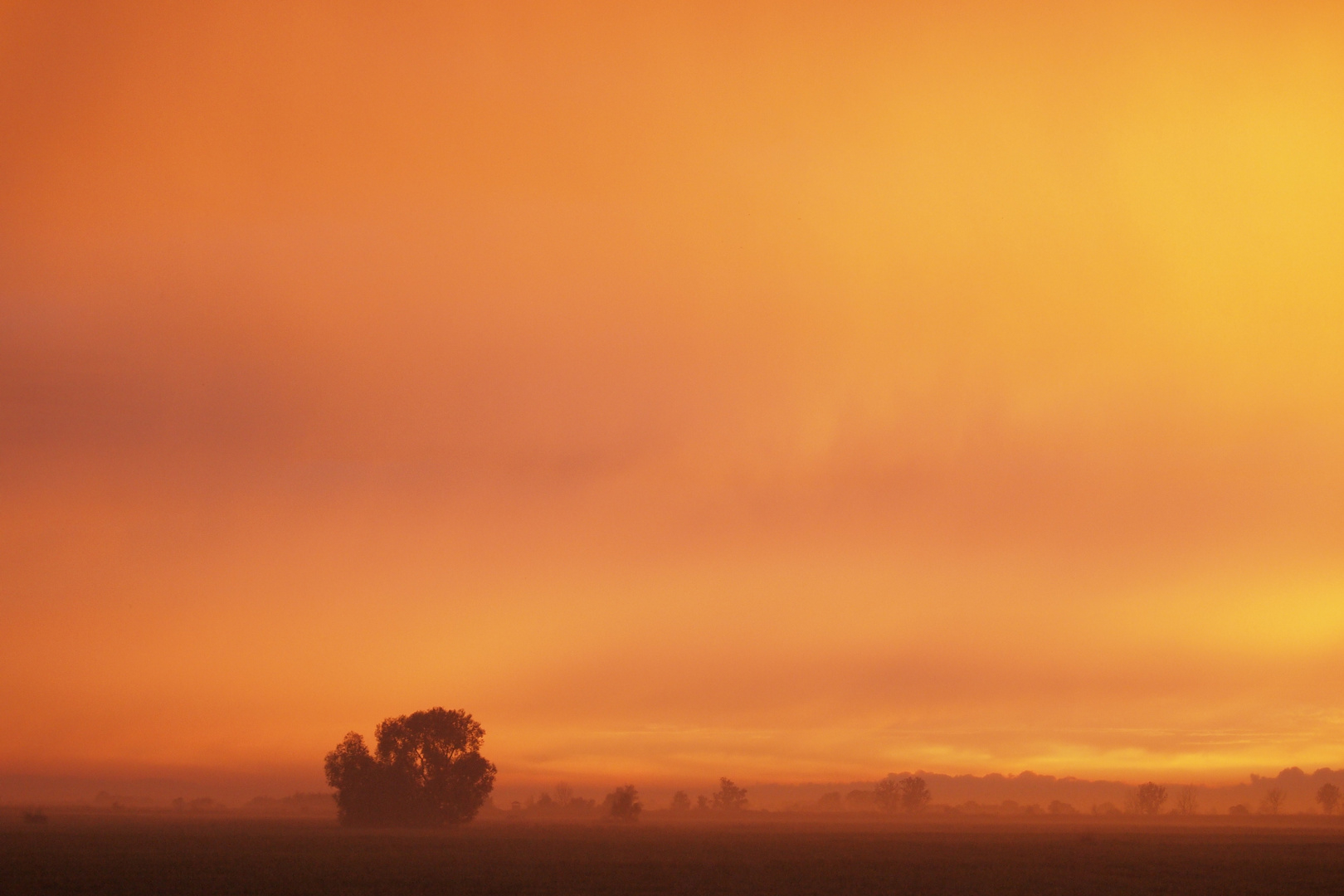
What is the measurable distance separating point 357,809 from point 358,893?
7511 cm

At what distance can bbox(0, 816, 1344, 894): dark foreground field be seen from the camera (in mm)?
35656

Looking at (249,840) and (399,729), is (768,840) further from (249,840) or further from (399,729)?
(399,729)

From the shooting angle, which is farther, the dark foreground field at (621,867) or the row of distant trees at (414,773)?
the row of distant trees at (414,773)

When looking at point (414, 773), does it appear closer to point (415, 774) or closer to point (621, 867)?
point (415, 774)

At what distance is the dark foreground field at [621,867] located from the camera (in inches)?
1404

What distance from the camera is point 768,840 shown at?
3049 inches

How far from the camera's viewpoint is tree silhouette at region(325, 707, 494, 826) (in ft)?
328

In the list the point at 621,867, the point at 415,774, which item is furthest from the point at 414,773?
the point at 621,867

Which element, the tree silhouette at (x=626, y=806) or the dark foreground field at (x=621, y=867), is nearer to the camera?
the dark foreground field at (x=621, y=867)

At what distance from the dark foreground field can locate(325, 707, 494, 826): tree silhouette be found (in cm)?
3173

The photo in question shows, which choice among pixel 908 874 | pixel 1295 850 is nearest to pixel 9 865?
pixel 908 874

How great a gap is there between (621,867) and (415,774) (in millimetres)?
63967

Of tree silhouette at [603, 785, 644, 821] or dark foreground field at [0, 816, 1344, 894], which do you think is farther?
tree silhouette at [603, 785, 644, 821]

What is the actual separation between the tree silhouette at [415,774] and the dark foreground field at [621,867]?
31.7m
